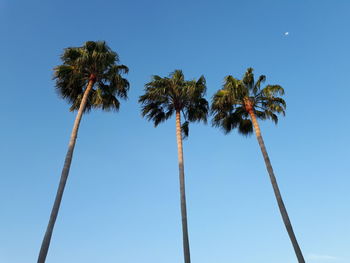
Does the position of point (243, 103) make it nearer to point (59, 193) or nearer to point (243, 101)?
point (243, 101)

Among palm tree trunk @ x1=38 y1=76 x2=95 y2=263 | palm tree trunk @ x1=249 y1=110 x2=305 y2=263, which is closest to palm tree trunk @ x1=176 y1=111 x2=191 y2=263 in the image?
palm tree trunk @ x1=249 y1=110 x2=305 y2=263

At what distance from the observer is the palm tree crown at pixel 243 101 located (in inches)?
928

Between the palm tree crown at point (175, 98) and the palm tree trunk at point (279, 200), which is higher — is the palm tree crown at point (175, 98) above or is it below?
above

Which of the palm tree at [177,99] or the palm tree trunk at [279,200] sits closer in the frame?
the palm tree trunk at [279,200]

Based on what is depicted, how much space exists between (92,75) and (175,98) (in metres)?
6.21

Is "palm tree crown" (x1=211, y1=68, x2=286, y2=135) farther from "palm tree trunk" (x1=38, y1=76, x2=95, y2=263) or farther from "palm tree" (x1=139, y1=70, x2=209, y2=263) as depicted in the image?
"palm tree trunk" (x1=38, y1=76, x2=95, y2=263)

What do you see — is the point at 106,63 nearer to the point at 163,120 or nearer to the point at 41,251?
the point at 163,120

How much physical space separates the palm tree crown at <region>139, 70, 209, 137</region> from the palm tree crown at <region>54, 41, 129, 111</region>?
8.19 ft

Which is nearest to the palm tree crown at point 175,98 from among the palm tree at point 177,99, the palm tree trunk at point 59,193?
the palm tree at point 177,99

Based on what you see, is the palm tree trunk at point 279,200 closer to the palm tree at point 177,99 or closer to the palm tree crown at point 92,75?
the palm tree at point 177,99

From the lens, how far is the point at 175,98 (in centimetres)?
2366

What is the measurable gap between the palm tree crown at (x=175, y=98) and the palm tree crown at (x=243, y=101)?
1276 millimetres

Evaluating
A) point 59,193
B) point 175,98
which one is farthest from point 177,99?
point 59,193

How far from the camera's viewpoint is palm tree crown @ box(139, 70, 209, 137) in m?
23.3
